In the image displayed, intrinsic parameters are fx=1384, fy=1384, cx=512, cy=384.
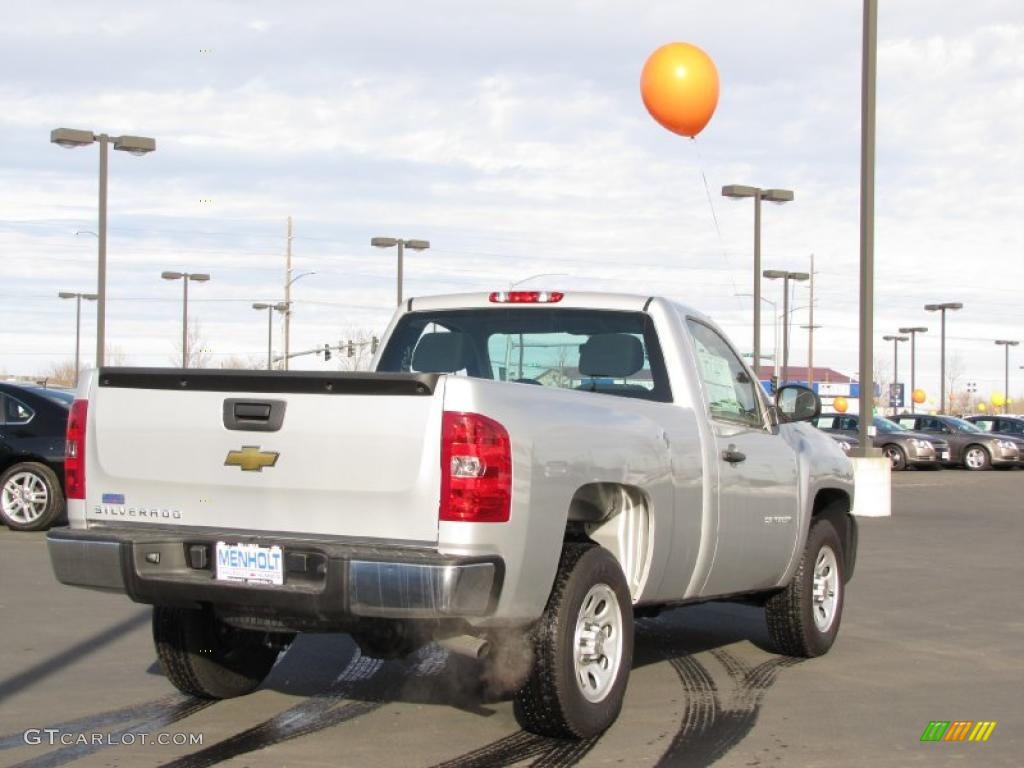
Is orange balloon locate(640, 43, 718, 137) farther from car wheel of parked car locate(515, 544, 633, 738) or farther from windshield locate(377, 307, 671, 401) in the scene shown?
car wheel of parked car locate(515, 544, 633, 738)

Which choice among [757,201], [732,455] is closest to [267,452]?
[732,455]

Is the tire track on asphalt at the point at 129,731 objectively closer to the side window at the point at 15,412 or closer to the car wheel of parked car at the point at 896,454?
the side window at the point at 15,412

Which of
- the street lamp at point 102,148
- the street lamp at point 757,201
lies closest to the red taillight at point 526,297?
the street lamp at point 102,148

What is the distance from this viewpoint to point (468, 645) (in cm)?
560

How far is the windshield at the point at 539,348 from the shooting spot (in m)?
6.96

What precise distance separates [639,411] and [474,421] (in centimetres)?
143

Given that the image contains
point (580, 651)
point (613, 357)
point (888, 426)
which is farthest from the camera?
point (888, 426)

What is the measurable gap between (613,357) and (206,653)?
96.0 inches

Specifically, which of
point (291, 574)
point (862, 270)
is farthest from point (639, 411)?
point (862, 270)

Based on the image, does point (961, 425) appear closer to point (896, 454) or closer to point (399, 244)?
point (896, 454)

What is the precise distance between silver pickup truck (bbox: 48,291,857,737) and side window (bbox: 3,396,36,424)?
28.9 feet

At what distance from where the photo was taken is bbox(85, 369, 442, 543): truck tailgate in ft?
16.7

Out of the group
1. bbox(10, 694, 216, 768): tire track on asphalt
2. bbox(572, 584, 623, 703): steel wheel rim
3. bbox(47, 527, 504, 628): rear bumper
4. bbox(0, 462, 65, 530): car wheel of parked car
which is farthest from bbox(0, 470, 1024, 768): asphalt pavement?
bbox(0, 462, 65, 530): car wheel of parked car

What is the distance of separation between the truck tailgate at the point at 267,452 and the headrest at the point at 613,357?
6.67ft
